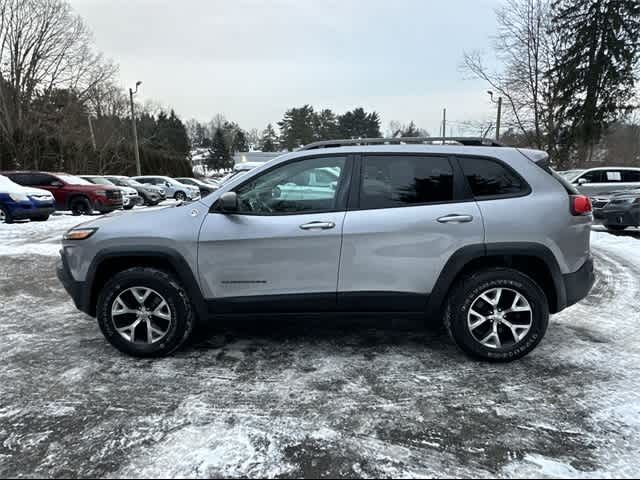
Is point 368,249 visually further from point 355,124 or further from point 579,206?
point 355,124

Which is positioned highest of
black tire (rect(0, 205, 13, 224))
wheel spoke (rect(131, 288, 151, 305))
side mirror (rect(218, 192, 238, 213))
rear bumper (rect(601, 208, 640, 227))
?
side mirror (rect(218, 192, 238, 213))

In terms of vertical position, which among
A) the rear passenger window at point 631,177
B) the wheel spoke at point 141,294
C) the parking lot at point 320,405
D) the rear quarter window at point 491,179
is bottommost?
the parking lot at point 320,405

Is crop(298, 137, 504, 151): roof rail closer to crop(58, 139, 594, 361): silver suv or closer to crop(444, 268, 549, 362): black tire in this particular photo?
crop(58, 139, 594, 361): silver suv

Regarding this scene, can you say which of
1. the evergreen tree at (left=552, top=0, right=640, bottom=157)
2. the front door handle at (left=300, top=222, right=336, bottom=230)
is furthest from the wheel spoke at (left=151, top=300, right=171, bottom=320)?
the evergreen tree at (left=552, top=0, right=640, bottom=157)

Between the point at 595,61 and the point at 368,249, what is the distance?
1092 inches

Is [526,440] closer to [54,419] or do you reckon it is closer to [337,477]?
[337,477]

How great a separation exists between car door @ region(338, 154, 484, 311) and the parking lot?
407 mm

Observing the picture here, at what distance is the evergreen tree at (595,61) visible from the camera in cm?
2316

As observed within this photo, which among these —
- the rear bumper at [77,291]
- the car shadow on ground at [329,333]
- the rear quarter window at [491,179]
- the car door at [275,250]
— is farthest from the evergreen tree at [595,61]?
the rear bumper at [77,291]

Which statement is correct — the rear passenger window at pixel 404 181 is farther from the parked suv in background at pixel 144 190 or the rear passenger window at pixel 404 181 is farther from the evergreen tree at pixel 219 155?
the evergreen tree at pixel 219 155

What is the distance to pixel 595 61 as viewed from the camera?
78.0 feet

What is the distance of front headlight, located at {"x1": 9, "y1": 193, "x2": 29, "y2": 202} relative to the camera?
11.6 metres

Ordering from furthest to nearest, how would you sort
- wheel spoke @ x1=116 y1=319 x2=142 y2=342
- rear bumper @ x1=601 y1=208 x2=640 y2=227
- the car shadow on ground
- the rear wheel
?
the rear wheel
rear bumper @ x1=601 y1=208 x2=640 y2=227
the car shadow on ground
wheel spoke @ x1=116 y1=319 x2=142 y2=342

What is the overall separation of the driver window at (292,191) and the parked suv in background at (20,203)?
11.4 m
